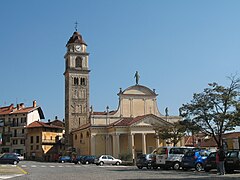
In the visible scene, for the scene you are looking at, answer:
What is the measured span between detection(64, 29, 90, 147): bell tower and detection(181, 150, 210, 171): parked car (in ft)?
151

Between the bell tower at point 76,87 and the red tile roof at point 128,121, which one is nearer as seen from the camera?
the red tile roof at point 128,121

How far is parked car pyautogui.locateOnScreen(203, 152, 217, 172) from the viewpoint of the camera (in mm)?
24014

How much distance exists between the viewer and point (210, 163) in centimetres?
2422

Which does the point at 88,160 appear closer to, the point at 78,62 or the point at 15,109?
the point at 78,62

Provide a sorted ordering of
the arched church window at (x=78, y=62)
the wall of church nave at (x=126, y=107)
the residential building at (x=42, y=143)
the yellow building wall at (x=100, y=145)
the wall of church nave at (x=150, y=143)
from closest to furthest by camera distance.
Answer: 1. the yellow building wall at (x=100, y=145)
2. the wall of church nave at (x=150, y=143)
3. the wall of church nave at (x=126, y=107)
4. the arched church window at (x=78, y=62)
5. the residential building at (x=42, y=143)

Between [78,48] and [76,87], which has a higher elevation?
[78,48]

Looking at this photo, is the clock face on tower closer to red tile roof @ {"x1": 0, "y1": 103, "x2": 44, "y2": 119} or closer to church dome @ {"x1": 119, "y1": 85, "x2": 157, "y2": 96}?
church dome @ {"x1": 119, "y1": 85, "x2": 157, "y2": 96}

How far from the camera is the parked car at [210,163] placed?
24014 millimetres

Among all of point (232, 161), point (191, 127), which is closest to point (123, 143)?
point (191, 127)

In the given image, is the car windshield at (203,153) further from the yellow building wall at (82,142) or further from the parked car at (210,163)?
the yellow building wall at (82,142)

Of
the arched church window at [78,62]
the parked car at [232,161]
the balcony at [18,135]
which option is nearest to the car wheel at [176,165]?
the parked car at [232,161]

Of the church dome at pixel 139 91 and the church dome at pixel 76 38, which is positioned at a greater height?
the church dome at pixel 76 38

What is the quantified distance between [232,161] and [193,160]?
3.09 metres

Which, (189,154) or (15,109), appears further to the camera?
(15,109)
